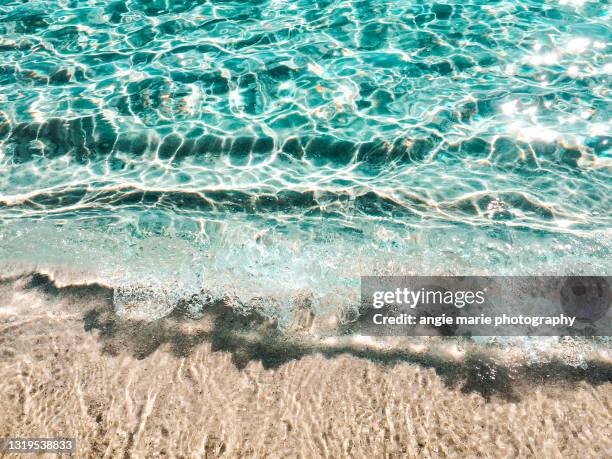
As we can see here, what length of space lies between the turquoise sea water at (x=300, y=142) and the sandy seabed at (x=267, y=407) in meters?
0.62

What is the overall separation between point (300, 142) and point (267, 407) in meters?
3.31

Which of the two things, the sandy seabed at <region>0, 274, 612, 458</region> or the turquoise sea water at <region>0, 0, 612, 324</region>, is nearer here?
the sandy seabed at <region>0, 274, 612, 458</region>

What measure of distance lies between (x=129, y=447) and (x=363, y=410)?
143 centimetres

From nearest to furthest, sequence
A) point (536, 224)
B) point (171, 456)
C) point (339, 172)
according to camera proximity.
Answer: point (171, 456)
point (536, 224)
point (339, 172)

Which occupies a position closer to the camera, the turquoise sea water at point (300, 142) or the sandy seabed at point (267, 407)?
the sandy seabed at point (267, 407)

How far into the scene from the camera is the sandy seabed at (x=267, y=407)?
266 cm

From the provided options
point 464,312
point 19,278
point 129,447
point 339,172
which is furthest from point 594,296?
point 19,278

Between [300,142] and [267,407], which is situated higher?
[300,142]

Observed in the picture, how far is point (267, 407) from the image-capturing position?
9.41 feet

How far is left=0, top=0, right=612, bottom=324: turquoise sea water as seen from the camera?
4.01 metres

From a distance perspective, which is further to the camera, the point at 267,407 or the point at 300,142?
the point at 300,142

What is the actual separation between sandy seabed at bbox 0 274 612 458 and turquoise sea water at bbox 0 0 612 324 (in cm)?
62

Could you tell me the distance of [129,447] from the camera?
8.77ft

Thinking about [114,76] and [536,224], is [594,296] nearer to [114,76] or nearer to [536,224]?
[536,224]
